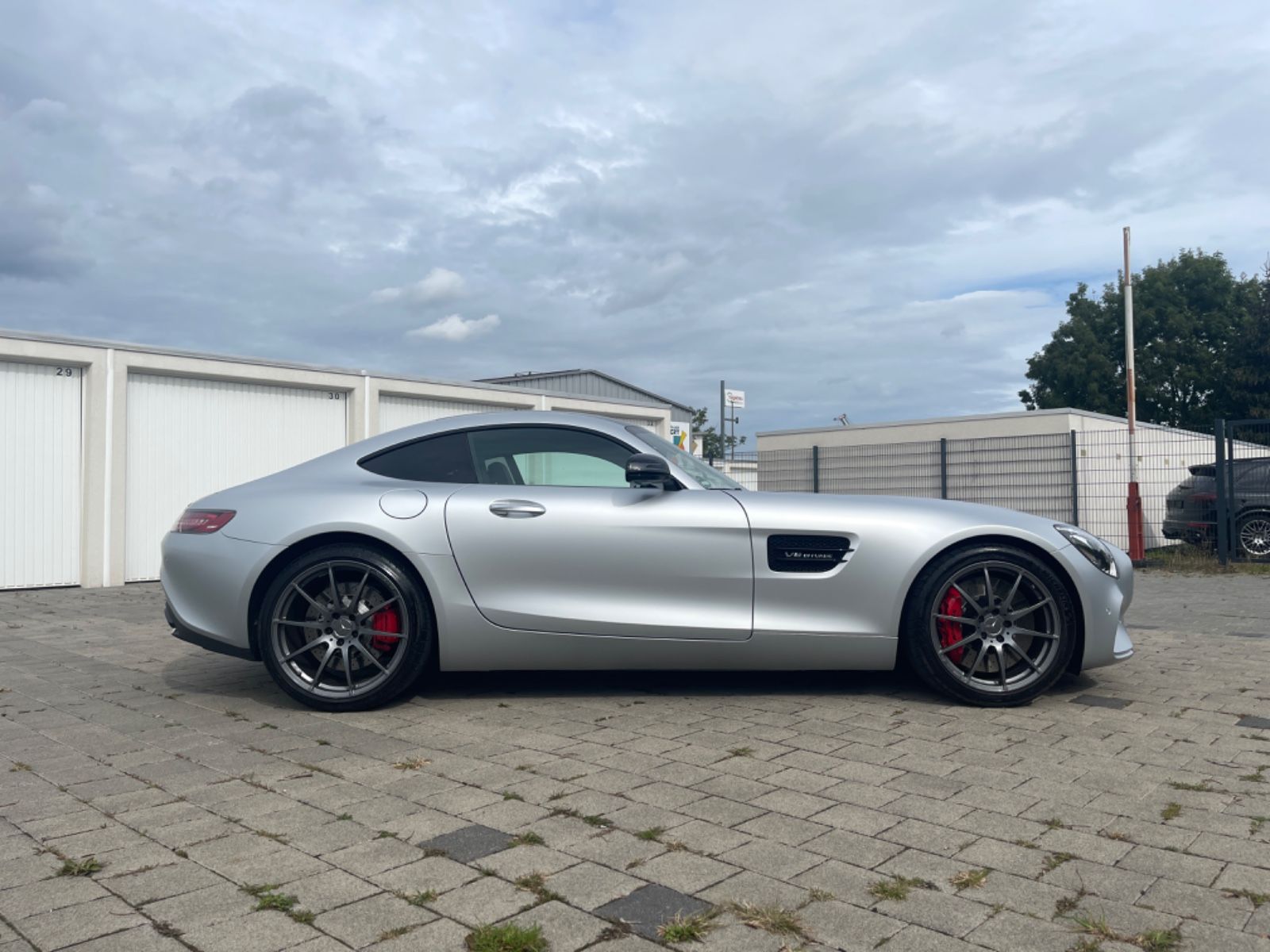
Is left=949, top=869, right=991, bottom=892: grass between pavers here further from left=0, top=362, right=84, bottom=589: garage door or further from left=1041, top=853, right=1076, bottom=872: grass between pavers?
left=0, top=362, right=84, bottom=589: garage door

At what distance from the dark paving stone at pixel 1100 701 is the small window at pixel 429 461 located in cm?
297

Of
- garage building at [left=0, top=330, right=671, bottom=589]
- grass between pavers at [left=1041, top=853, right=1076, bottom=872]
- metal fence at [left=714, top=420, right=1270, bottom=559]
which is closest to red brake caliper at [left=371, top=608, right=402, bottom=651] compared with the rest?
grass between pavers at [left=1041, top=853, right=1076, bottom=872]

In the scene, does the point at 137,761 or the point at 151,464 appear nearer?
the point at 137,761

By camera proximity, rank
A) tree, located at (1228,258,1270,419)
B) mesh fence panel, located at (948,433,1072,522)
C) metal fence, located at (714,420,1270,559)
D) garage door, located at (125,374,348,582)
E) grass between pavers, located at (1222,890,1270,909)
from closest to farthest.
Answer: grass between pavers, located at (1222,890,1270,909) < garage door, located at (125,374,348,582) < metal fence, located at (714,420,1270,559) < mesh fence panel, located at (948,433,1072,522) < tree, located at (1228,258,1270,419)

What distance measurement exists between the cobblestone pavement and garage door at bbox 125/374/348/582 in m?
7.61

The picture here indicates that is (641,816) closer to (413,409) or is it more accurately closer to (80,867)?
(80,867)

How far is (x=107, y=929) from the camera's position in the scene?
7.43 feet

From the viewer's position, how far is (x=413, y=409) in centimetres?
1504

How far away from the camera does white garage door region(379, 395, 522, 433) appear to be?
1463cm

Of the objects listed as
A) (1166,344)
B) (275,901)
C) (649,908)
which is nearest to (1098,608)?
(649,908)

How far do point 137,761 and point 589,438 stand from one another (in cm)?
231

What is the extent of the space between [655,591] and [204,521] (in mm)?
2131

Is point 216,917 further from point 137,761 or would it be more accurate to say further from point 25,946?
point 137,761

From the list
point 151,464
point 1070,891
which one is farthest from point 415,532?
point 151,464
